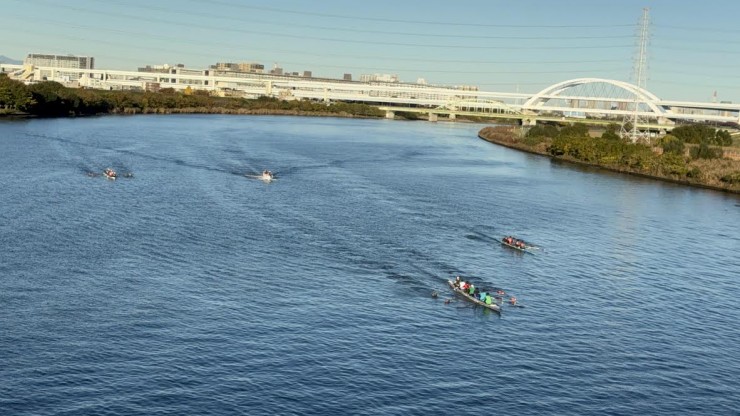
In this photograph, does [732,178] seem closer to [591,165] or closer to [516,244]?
[591,165]

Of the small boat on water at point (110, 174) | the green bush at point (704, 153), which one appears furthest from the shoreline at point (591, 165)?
the small boat on water at point (110, 174)

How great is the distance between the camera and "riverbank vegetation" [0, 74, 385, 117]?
3169 inches

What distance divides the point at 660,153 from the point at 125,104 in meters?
59.2

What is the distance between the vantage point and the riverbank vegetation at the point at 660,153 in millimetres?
59844

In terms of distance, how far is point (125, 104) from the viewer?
100 meters

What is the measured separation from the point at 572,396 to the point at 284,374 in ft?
21.0

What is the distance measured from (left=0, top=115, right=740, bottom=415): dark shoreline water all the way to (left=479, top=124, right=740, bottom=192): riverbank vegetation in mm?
10720

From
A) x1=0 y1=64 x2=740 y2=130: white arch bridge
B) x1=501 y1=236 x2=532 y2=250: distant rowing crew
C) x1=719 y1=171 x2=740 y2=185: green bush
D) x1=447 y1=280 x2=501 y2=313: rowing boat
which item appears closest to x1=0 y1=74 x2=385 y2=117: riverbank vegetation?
x1=0 y1=64 x2=740 y2=130: white arch bridge

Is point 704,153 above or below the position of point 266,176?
above

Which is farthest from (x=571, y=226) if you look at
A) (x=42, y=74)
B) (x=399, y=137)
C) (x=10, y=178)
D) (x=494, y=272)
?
(x=42, y=74)

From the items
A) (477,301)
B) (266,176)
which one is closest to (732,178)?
(266,176)

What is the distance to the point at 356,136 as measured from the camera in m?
85.5

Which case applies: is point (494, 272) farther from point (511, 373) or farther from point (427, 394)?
point (427, 394)

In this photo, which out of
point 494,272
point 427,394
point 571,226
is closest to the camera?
point 427,394
